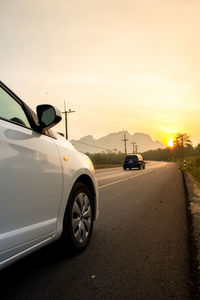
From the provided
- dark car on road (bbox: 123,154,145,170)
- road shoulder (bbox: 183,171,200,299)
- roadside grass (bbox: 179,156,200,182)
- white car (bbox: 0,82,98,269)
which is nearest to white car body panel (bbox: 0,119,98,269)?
white car (bbox: 0,82,98,269)

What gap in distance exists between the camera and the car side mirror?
237cm

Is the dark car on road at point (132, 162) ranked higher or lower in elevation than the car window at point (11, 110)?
lower

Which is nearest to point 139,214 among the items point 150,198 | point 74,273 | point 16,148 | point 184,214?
point 184,214

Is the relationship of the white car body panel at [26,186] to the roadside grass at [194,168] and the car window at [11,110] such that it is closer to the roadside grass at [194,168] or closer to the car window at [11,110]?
the car window at [11,110]

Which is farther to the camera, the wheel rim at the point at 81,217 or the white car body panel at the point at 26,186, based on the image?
the wheel rim at the point at 81,217

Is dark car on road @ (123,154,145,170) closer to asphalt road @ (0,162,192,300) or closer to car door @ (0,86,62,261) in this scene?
asphalt road @ (0,162,192,300)

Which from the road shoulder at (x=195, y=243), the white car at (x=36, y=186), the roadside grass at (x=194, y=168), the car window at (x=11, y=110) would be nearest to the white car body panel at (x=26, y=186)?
the white car at (x=36, y=186)

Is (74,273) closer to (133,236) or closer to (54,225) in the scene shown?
(54,225)

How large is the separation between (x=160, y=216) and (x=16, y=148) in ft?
11.5

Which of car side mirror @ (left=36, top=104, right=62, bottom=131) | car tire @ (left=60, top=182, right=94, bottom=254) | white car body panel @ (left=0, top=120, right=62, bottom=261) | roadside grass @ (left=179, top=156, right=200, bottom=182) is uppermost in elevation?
car side mirror @ (left=36, top=104, right=62, bottom=131)

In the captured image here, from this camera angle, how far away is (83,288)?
202 centimetres

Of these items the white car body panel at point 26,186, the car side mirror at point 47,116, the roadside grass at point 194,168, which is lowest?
the roadside grass at point 194,168

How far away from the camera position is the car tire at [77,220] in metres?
2.62

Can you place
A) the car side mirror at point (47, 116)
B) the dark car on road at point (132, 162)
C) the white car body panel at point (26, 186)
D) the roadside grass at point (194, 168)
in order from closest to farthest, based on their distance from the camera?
the white car body panel at point (26, 186) < the car side mirror at point (47, 116) < the roadside grass at point (194, 168) < the dark car on road at point (132, 162)
